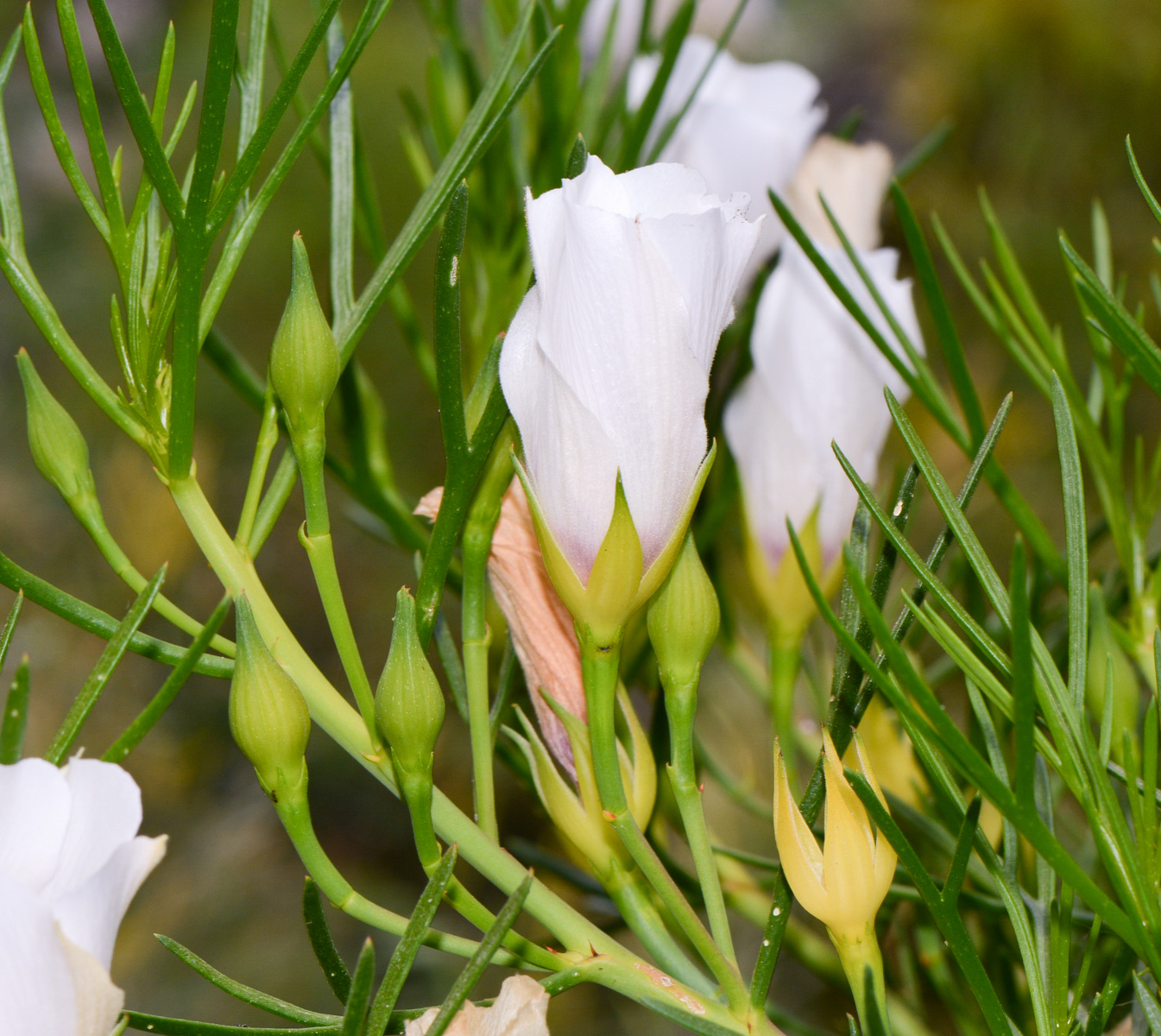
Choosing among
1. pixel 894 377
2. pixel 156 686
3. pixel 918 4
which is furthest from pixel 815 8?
pixel 894 377

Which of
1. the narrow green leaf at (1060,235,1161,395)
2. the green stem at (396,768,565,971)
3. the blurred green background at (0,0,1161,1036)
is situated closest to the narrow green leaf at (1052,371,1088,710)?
the narrow green leaf at (1060,235,1161,395)

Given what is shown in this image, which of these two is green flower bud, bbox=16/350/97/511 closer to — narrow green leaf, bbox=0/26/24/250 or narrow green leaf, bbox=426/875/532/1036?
narrow green leaf, bbox=0/26/24/250

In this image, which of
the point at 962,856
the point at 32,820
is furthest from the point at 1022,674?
the point at 32,820

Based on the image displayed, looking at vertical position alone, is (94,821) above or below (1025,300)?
below

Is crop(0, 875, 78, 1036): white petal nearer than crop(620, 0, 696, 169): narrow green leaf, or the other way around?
crop(0, 875, 78, 1036): white petal

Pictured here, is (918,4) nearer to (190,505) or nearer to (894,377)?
(894,377)

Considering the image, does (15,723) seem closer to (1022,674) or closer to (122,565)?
(122,565)
